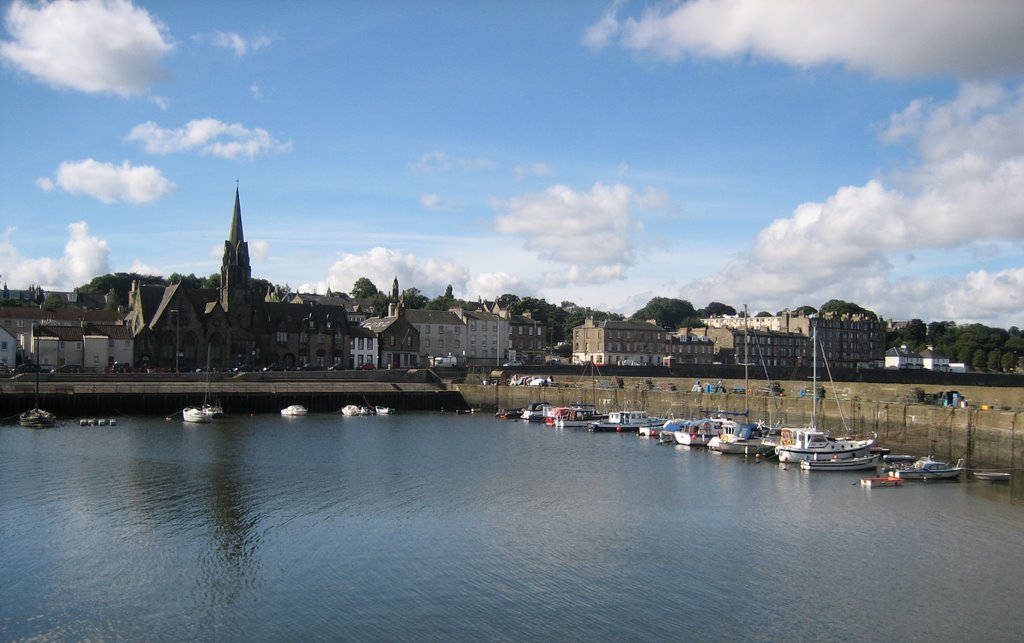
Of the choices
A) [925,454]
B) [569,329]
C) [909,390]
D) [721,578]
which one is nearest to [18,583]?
[721,578]

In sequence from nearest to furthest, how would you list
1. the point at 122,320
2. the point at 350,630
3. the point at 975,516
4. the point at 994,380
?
1. the point at 350,630
2. the point at 975,516
3. the point at 994,380
4. the point at 122,320

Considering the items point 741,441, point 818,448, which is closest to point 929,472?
point 818,448

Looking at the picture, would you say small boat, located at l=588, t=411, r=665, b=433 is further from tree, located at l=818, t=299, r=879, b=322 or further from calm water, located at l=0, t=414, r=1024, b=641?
tree, located at l=818, t=299, r=879, b=322

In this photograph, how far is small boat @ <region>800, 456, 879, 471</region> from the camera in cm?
4391

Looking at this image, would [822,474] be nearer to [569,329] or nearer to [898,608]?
[898,608]

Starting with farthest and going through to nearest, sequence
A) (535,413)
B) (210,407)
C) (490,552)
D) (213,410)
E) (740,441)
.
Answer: (535,413), (210,407), (213,410), (740,441), (490,552)

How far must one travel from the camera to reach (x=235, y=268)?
99188 mm

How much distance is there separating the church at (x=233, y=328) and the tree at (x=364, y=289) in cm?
7402

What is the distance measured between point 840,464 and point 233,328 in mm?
73478

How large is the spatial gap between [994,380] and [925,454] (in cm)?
5172

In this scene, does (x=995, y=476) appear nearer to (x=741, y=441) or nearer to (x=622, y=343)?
(x=741, y=441)

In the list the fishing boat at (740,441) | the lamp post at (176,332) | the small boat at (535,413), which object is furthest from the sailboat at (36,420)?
the fishing boat at (740,441)

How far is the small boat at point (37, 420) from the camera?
202 ft

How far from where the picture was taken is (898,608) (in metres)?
22.5
